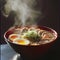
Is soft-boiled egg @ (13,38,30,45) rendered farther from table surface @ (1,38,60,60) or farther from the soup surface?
table surface @ (1,38,60,60)

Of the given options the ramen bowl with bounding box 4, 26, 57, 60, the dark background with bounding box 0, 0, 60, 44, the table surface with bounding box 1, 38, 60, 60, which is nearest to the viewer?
the ramen bowl with bounding box 4, 26, 57, 60

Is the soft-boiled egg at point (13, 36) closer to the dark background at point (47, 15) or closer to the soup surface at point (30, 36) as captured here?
the soup surface at point (30, 36)

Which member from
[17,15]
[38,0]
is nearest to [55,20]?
[38,0]

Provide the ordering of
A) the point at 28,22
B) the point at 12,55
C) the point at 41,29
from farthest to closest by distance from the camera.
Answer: the point at 28,22 → the point at 41,29 → the point at 12,55

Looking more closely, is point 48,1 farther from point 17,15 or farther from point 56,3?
point 17,15

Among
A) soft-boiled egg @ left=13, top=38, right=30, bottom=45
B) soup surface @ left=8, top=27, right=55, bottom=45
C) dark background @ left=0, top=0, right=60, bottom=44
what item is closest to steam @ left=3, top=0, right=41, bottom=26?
dark background @ left=0, top=0, right=60, bottom=44

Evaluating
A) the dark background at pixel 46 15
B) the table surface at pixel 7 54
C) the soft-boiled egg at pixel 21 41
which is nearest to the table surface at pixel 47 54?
the table surface at pixel 7 54
